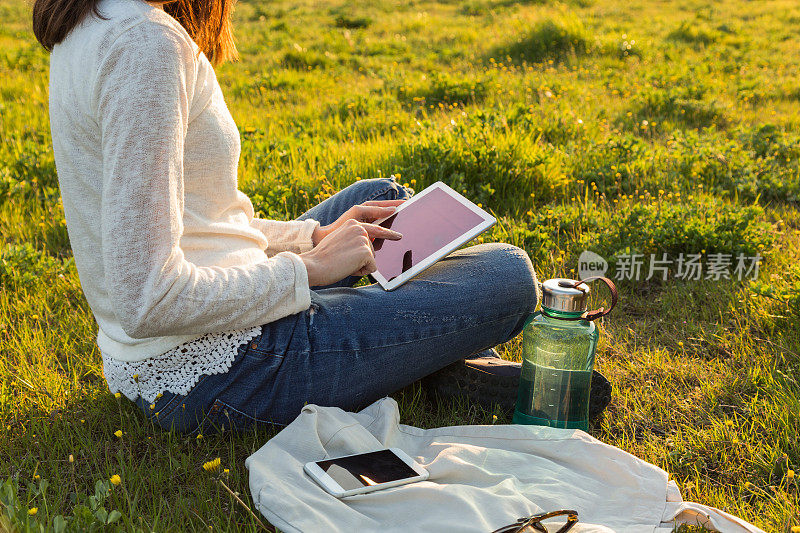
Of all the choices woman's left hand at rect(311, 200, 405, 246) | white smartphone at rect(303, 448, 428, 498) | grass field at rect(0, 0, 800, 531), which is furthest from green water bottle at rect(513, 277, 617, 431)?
woman's left hand at rect(311, 200, 405, 246)

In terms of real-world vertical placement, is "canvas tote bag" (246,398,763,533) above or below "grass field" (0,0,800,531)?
above

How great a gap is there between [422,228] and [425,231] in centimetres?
2

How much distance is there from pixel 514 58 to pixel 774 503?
648 cm

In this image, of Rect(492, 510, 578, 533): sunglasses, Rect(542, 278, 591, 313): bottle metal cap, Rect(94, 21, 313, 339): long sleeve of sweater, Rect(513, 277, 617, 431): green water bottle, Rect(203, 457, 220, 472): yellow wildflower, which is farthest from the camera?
Rect(513, 277, 617, 431): green water bottle

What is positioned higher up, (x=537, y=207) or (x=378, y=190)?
(x=378, y=190)

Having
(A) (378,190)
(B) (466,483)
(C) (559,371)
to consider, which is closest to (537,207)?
(A) (378,190)

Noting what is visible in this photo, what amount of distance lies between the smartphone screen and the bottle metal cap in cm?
68

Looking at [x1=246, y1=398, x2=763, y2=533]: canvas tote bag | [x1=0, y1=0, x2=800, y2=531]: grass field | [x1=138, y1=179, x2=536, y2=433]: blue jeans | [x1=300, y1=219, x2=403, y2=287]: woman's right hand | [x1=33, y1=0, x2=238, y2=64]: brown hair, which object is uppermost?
[x1=33, y1=0, x2=238, y2=64]: brown hair

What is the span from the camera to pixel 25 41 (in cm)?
905

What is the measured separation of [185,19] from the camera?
7.03ft

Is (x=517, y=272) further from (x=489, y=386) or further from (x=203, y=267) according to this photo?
(x=203, y=267)

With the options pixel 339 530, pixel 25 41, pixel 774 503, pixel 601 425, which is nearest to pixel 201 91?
pixel 339 530

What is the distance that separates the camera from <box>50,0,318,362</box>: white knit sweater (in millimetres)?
1748

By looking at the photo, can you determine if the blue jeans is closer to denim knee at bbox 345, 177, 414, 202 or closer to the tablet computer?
the tablet computer
